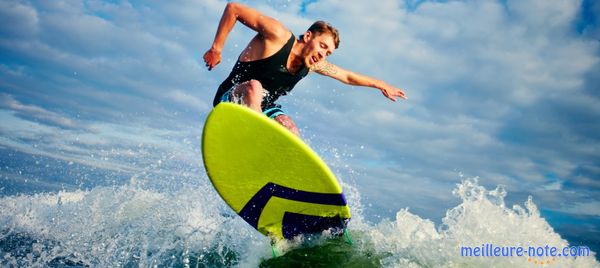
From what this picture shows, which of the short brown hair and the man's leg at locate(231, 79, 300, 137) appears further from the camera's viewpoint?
the short brown hair

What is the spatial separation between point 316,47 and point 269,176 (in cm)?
185

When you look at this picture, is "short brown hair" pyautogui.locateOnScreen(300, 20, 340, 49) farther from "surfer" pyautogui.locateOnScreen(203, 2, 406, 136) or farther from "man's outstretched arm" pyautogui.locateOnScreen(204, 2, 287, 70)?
"man's outstretched arm" pyautogui.locateOnScreen(204, 2, 287, 70)

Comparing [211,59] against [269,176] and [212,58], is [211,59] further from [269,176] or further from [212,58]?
[269,176]

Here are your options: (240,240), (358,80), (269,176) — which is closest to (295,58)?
(358,80)

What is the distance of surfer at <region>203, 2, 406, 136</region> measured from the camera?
423cm

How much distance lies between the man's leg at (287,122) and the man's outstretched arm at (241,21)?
1.05 meters

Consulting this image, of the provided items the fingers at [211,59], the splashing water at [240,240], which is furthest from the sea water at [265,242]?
the fingers at [211,59]

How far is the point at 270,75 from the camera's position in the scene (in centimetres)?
458

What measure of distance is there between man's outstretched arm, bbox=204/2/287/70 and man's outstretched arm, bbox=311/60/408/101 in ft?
4.74

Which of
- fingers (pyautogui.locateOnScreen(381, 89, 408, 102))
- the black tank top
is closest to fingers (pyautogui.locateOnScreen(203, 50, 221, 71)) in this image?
the black tank top

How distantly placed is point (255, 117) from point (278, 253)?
203 centimetres

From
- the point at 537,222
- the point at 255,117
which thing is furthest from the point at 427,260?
the point at 255,117

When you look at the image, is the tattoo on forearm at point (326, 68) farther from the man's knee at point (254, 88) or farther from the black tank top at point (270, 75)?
the man's knee at point (254, 88)

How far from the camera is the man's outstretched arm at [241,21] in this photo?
4.17 m
